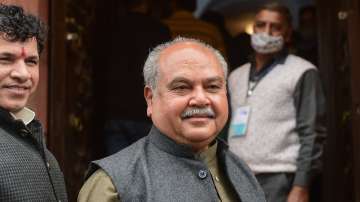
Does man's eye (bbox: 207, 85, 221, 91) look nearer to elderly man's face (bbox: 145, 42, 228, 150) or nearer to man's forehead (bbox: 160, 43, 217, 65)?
elderly man's face (bbox: 145, 42, 228, 150)

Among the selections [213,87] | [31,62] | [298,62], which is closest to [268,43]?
[298,62]

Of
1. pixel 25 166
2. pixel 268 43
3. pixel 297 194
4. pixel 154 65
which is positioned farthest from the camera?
pixel 268 43

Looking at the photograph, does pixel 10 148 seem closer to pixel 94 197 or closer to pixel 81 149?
pixel 94 197

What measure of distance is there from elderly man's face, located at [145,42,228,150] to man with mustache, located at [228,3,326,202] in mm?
1642

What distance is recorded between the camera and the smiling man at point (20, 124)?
240 centimetres

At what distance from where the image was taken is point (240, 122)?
4418mm

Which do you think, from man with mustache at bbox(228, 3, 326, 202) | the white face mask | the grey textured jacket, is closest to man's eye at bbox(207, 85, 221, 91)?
the grey textured jacket

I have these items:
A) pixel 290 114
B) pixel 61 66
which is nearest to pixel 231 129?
pixel 290 114

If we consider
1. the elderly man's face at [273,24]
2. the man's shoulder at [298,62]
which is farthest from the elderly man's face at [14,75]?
the elderly man's face at [273,24]

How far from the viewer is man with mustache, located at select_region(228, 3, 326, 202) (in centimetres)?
424

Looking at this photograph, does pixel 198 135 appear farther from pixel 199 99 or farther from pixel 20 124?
pixel 20 124

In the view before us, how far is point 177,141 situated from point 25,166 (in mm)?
560

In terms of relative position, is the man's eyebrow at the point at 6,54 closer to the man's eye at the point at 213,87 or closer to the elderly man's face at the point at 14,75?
the elderly man's face at the point at 14,75

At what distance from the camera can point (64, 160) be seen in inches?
172
